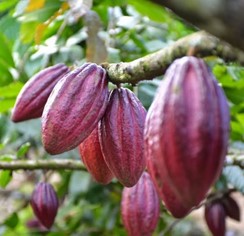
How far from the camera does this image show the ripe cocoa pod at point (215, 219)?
148 centimetres

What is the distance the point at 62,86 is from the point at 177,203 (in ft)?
0.95

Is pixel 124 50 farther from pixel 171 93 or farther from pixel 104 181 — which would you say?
pixel 171 93

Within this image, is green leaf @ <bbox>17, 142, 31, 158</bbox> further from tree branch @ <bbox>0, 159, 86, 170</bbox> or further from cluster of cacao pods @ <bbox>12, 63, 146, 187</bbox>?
cluster of cacao pods @ <bbox>12, 63, 146, 187</bbox>

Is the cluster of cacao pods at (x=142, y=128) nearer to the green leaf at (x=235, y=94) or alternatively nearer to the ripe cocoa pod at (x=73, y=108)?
the ripe cocoa pod at (x=73, y=108)

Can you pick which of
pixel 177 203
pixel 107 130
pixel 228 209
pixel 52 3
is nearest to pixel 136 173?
pixel 107 130

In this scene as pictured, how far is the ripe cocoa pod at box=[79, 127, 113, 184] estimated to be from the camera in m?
0.79

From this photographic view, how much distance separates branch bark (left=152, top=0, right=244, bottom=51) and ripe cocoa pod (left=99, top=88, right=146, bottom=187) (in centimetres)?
38

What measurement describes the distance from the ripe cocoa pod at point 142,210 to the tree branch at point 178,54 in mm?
476

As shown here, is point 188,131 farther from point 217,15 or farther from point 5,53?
point 5,53

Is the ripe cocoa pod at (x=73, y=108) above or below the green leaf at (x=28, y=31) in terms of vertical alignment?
above

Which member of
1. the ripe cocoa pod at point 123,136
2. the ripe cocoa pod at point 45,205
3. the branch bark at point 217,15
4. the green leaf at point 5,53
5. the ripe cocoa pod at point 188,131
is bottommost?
the ripe cocoa pod at point 45,205

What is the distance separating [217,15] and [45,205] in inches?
42.9

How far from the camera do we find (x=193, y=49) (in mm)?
510

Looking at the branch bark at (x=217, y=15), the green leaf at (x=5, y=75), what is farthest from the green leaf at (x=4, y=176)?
the branch bark at (x=217, y=15)
